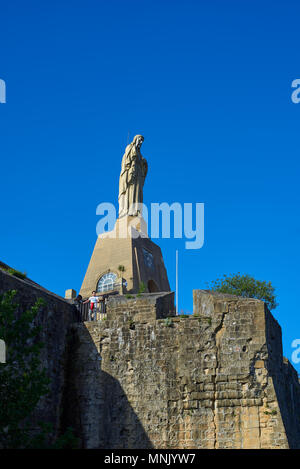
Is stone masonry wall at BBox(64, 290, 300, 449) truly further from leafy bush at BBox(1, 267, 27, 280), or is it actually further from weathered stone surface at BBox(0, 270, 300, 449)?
leafy bush at BBox(1, 267, 27, 280)

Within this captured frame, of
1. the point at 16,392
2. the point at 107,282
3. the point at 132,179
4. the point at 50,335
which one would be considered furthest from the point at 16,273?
the point at 132,179

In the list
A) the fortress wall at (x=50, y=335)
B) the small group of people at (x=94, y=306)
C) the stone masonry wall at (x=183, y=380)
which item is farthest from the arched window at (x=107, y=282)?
the stone masonry wall at (x=183, y=380)

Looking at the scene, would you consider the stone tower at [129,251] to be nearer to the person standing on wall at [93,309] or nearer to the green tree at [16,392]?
the person standing on wall at [93,309]

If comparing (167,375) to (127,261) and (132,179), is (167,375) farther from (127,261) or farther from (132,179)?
(132,179)

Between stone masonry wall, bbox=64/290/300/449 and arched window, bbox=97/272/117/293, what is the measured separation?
32.3 feet

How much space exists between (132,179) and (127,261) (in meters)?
5.56

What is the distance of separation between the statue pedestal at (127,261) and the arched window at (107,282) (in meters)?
0.07

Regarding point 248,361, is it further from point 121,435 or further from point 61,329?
point 61,329

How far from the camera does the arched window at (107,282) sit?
2938cm

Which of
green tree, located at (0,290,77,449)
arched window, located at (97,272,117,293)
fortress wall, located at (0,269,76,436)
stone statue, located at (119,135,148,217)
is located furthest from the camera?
stone statue, located at (119,135,148,217)

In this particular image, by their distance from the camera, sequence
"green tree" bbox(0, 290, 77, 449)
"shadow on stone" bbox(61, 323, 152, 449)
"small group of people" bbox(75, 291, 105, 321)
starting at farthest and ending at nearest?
1. "small group of people" bbox(75, 291, 105, 321)
2. "shadow on stone" bbox(61, 323, 152, 449)
3. "green tree" bbox(0, 290, 77, 449)

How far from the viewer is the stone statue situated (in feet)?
108

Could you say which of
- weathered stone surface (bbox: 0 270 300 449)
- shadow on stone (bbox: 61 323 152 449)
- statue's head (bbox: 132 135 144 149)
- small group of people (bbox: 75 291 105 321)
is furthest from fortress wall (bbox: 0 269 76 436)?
statue's head (bbox: 132 135 144 149)
